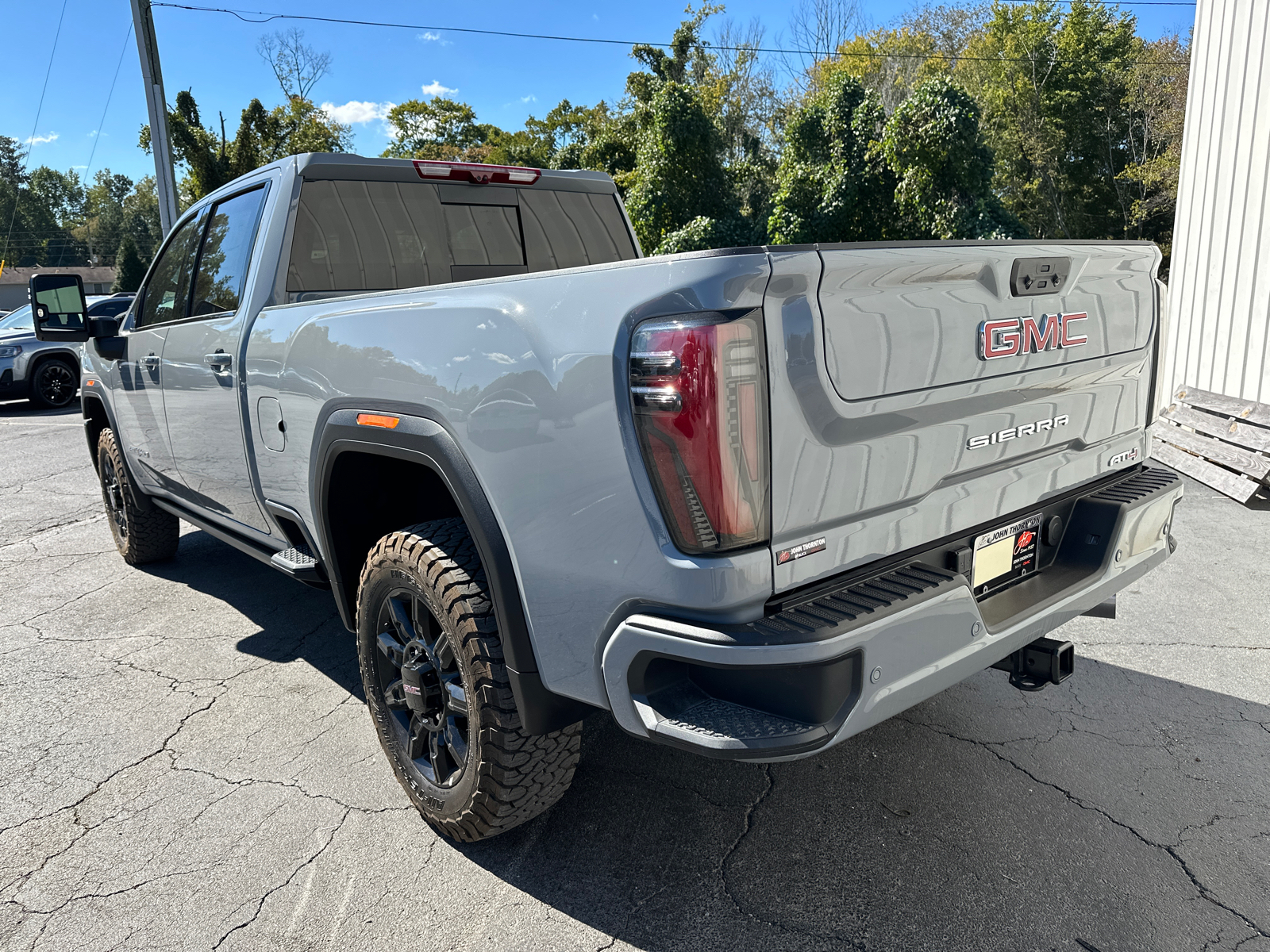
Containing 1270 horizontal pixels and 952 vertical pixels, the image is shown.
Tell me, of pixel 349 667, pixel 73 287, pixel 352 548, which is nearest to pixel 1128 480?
pixel 352 548

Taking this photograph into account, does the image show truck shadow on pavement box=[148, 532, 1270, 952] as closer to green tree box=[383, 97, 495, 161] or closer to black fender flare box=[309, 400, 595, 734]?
black fender flare box=[309, 400, 595, 734]

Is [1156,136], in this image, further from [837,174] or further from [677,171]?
[677,171]

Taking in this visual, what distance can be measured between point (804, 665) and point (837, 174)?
19.0 metres

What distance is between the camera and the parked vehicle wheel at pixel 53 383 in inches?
541

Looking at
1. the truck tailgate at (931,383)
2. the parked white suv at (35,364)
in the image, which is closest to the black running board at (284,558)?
the truck tailgate at (931,383)

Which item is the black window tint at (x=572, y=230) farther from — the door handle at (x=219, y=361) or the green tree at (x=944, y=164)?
the green tree at (x=944, y=164)

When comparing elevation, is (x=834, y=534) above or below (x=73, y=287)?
below

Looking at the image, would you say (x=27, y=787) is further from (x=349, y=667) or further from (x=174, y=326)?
(x=174, y=326)

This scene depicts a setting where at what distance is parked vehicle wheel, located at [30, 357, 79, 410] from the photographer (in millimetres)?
13734

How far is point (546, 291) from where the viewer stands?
195 cm

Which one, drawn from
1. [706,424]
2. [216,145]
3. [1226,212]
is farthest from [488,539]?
[216,145]

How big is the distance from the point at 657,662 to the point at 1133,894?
1.43 m

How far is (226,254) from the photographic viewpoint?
3750 mm

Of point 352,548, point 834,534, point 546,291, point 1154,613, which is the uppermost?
point 546,291
